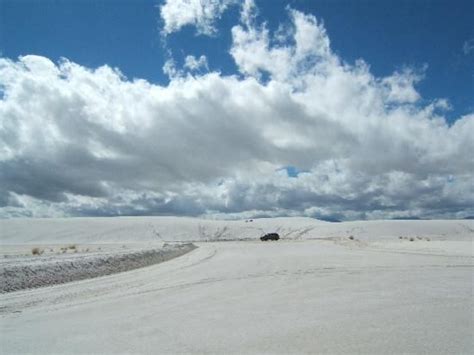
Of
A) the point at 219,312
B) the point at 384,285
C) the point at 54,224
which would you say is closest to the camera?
the point at 219,312

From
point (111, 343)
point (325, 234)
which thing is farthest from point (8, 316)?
point (325, 234)

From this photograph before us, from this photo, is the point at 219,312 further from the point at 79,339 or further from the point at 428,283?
the point at 428,283

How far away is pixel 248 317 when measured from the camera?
9.49m

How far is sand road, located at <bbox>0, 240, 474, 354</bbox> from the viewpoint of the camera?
7.39 meters

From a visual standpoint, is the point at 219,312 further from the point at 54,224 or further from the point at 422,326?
the point at 54,224

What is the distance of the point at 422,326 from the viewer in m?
8.39

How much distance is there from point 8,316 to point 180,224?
88.2 m

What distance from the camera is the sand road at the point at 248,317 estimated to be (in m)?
7.39

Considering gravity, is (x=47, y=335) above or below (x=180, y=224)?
below

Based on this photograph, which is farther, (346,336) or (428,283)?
(428,283)

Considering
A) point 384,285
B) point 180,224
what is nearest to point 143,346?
point 384,285

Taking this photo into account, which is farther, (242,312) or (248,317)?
(242,312)

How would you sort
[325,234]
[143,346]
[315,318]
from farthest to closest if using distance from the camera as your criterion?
[325,234], [315,318], [143,346]

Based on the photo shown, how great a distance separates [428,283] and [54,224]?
9437 centimetres
